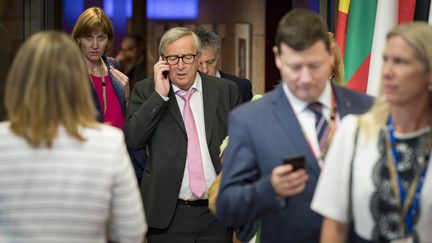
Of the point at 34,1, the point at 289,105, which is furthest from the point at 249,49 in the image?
the point at 289,105

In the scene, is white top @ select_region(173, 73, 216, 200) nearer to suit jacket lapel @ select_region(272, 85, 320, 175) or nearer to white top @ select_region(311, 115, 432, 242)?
suit jacket lapel @ select_region(272, 85, 320, 175)

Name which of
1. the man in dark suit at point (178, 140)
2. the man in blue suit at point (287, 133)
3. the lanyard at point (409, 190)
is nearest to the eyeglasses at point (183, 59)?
the man in dark suit at point (178, 140)

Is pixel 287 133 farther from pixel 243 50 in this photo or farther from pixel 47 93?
pixel 243 50

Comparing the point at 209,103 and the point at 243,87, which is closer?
the point at 209,103

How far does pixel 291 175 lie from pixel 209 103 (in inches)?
89.9

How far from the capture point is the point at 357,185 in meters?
3.74

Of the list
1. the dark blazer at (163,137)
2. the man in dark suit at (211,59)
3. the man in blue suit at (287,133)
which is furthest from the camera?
the man in dark suit at (211,59)

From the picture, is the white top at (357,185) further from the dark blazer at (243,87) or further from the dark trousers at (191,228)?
the dark blazer at (243,87)

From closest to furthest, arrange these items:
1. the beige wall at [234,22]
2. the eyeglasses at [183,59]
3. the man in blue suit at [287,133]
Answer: the man in blue suit at [287,133]
the eyeglasses at [183,59]
the beige wall at [234,22]

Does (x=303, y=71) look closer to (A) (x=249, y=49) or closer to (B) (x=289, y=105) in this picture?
(B) (x=289, y=105)

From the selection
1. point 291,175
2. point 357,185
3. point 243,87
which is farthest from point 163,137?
point 357,185

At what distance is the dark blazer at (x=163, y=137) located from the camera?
586cm

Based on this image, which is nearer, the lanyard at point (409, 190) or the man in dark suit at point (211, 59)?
the lanyard at point (409, 190)

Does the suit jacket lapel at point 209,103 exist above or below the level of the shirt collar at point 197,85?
below
